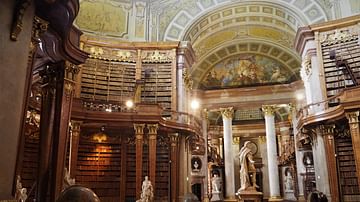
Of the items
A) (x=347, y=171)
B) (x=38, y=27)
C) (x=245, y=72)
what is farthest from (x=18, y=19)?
(x=245, y=72)

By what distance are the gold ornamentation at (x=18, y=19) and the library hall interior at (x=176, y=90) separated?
0.57 m

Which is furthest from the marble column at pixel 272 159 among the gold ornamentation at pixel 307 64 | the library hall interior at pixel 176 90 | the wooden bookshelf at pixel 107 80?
the wooden bookshelf at pixel 107 80

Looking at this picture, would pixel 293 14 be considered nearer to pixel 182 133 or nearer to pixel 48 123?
pixel 182 133

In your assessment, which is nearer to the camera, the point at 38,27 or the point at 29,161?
the point at 38,27

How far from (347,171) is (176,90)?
6.67 m

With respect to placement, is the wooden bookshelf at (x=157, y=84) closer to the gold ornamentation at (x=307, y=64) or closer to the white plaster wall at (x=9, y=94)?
the gold ornamentation at (x=307, y=64)

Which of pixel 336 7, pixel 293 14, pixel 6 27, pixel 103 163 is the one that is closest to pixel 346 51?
pixel 336 7

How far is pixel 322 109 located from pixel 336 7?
14.2 ft

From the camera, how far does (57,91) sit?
6.00 meters

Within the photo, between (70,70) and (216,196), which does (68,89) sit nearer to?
(70,70)

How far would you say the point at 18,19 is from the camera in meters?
4.18

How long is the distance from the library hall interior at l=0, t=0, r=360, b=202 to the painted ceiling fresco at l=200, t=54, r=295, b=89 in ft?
0.19

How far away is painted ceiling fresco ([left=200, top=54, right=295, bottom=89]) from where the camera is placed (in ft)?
67.2

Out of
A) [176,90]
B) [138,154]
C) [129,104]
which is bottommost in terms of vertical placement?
[138,154]
